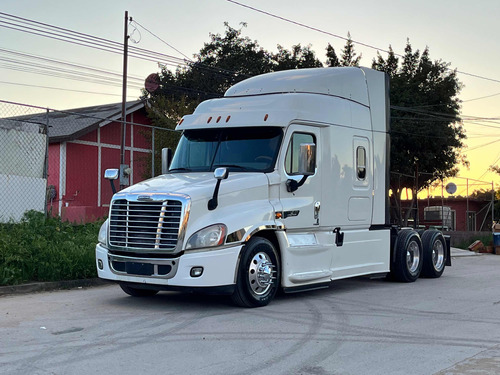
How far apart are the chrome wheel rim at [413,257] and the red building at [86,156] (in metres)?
14.3

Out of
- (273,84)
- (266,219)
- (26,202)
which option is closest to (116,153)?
(26,202)

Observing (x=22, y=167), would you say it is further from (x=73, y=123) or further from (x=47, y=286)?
(x=73, y=123)

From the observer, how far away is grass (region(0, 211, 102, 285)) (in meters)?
11.4

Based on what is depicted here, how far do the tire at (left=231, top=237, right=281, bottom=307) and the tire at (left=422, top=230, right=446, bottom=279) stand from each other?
5.45 metres

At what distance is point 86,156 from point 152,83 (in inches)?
562

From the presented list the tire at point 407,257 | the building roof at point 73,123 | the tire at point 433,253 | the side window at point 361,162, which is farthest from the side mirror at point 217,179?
the building roof at point 73,123

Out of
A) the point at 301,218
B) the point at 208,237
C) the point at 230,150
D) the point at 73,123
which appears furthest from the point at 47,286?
the point at 73,123

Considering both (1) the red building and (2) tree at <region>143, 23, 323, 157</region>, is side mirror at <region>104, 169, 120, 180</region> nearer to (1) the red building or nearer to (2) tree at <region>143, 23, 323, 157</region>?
(1) the red building

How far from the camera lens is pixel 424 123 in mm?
38469

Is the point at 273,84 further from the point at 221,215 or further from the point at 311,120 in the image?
the point at 221,215

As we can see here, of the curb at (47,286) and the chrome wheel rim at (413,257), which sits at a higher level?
the chrome wheel rim at (413,257)

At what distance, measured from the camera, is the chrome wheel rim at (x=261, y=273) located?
9.45 meters

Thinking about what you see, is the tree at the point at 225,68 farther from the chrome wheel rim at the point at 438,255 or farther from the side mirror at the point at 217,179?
the side mirror at the point at 217,179

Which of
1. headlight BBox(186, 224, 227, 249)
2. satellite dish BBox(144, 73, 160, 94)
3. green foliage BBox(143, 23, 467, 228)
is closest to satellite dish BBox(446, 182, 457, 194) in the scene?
green foliage BBox(143, 23, 467, 228)
